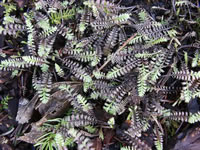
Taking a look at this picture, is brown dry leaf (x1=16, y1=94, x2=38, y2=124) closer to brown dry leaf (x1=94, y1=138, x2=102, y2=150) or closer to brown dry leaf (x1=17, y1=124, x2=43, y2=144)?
brown dry leaf (x1=17, y1=124, x2=43, y2=144)

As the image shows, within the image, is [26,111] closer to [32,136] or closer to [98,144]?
[32,136]

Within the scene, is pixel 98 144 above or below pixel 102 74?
below

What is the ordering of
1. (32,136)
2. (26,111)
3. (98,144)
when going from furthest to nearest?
(26,111) → (32,136) → (98,144)

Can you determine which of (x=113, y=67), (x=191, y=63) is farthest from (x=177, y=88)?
(x=113, y=67)

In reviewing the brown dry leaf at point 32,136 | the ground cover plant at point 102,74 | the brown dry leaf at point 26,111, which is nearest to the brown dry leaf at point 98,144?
the ground cover plant at point 102,74

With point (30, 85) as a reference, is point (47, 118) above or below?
below

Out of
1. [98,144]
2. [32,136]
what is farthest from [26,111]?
[98,144]

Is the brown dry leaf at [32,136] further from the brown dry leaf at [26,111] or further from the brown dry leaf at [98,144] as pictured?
the brown dry leaf at [98,144]

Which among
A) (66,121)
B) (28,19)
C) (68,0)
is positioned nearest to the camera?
(66,121)

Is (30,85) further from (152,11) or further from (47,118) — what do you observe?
(152,11)
